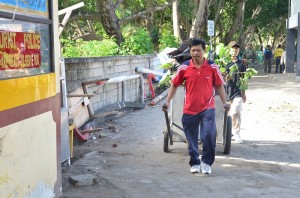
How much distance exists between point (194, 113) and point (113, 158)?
5.65ft

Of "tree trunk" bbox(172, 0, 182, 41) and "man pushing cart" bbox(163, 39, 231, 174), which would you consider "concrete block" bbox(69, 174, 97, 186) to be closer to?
"man pushing cart" bbox(163, 39, 231, 174)

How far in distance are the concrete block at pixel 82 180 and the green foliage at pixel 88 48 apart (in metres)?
7.39

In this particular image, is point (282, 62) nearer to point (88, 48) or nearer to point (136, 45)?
point (136, 45)

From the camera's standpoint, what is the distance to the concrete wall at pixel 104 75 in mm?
9516

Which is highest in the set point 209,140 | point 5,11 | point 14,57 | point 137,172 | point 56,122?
point 5,11

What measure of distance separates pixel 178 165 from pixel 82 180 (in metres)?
1.70

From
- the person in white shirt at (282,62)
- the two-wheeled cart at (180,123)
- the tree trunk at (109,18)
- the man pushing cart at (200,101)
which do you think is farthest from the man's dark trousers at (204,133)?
the person in white shirt at (282,62)

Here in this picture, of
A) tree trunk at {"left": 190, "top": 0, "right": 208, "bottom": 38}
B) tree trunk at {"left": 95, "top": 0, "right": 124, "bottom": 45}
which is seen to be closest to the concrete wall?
tree trunk at {"left": 95, "top": 0, "right": 124, "bottom": 45}

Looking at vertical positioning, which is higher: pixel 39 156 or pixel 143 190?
pixel 39 156

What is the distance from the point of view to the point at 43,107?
4613 mm

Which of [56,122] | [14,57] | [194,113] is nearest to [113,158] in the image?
[194,113]

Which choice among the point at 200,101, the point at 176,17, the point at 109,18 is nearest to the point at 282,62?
the point at 176,17

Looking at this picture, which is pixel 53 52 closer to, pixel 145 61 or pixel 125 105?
pixel 125 105

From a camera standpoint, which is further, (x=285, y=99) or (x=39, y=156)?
(x=285, y=99)
